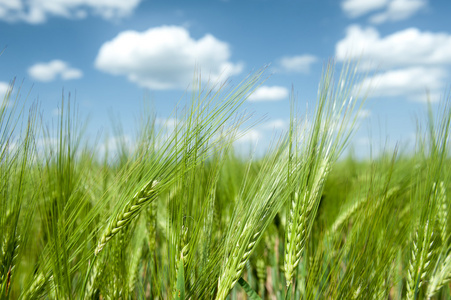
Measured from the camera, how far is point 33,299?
1.00 metres

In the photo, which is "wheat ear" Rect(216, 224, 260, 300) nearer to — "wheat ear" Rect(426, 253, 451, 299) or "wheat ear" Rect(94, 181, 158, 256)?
"wheat ear" Rect(94, 181, 158, 256)

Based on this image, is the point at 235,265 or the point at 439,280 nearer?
the point at 235,265

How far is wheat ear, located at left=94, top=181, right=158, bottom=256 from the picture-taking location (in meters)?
1.00

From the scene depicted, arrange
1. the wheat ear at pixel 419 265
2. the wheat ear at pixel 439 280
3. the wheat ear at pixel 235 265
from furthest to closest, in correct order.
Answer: the wheat ear at pixel 439 280 < the wheat ear at pixel 419 265 < the wheat ear at pixel 235 265

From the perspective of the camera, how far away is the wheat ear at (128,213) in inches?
39.6

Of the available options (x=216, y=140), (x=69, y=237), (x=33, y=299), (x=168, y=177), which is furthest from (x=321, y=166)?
(x=33, y=299)

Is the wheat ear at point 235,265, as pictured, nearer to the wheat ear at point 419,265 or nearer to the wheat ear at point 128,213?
the wheat ear at point 128,213

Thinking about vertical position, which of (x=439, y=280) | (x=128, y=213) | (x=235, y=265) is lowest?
(x=439, y=280)

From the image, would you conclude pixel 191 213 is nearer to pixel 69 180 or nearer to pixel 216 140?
pixel 216 140

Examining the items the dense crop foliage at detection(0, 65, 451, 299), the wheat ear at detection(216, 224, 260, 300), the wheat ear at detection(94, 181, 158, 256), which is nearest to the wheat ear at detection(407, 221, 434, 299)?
the dense crop foliage at detection(0, 65, 451, 299)

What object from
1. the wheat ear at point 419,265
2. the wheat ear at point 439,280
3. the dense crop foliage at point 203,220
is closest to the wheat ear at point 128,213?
the dense crop foliage at point 203,220

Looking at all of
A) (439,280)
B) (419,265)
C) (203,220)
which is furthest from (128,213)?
(439,280)

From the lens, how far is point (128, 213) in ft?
3.31

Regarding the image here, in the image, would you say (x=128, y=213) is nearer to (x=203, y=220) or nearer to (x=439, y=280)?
(x=203, y=220)
